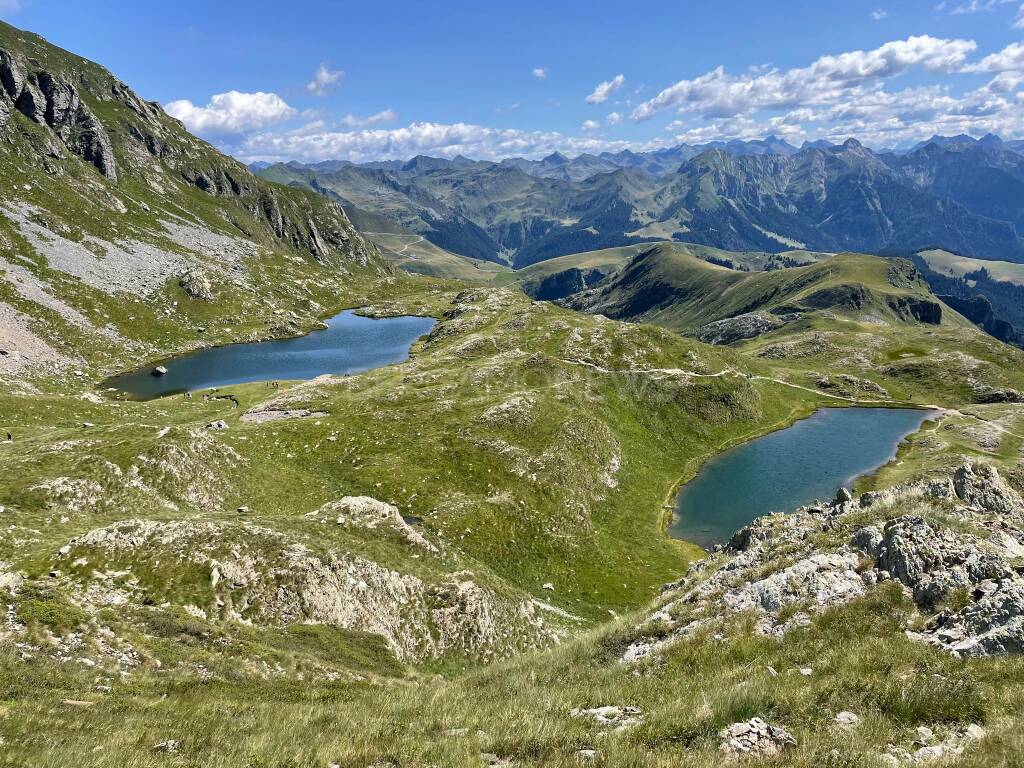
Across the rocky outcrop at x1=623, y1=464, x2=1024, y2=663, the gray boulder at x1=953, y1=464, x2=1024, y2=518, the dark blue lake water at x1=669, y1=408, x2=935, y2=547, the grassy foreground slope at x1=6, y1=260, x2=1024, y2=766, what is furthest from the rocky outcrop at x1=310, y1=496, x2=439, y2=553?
the dark blue lake water at x1=669, y1=408, x2=935, y2=547

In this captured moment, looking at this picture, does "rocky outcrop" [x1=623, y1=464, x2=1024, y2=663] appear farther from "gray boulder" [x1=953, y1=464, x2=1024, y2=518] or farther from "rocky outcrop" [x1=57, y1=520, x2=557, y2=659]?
"rocky outcrop" [x1=57, y1=520, x2=557, y2=659]

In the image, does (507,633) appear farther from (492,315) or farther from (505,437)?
(492,315)

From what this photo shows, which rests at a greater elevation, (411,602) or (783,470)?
(411,602)

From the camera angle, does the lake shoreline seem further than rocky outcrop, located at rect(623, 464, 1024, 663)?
Yes

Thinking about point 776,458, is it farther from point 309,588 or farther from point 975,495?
point 309,588

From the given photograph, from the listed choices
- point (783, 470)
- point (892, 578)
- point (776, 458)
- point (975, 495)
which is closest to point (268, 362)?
point (776, 458)

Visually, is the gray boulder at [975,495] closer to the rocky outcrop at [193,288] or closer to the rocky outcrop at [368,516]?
the rocky outcrop at [368,516]

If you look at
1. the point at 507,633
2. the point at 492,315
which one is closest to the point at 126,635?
the point at 507,633
